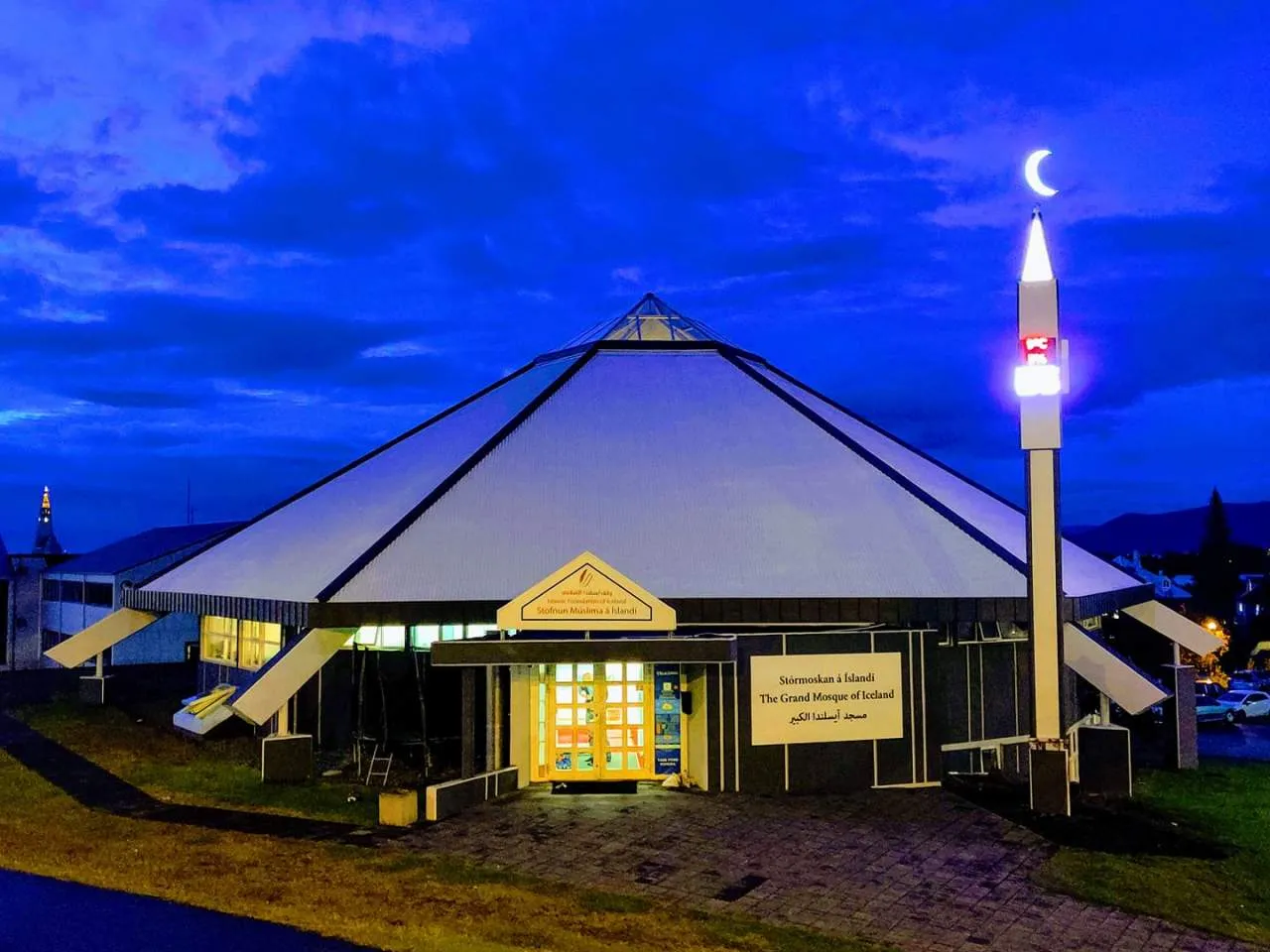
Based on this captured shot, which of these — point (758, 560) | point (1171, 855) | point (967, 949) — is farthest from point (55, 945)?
point (1171, 855)

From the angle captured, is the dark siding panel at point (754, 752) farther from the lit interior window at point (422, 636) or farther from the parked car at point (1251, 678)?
the parked car at point (1251, 678)

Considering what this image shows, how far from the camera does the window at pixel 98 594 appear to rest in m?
42.0

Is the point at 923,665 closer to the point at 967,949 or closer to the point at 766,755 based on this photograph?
the point at 766,755

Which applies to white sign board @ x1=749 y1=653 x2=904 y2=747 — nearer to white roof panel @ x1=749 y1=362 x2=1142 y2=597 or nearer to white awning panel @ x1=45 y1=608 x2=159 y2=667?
white roof panel @ x1=749 y1=362 x2=1142 y2=597

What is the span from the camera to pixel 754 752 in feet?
54.1

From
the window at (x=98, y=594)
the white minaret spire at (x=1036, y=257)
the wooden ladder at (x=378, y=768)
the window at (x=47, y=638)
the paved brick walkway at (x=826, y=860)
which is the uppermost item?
the white minaret spire at (x=1036, y=257)

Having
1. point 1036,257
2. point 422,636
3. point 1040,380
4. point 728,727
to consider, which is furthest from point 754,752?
point 1036,257

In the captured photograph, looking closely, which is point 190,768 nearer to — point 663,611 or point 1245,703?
point 663,611

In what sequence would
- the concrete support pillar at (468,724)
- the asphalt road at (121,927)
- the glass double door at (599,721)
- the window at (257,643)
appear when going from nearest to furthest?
the asphalt road at (121,927) → the concrete support pillar at (468,724) → the glass double door at (599,721) → the window at (257,643)

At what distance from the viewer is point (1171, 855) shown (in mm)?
13055

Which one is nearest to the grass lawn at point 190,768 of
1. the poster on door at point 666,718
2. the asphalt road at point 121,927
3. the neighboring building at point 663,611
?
the neighboring building at point 663,611

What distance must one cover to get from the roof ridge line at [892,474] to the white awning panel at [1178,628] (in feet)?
18.9

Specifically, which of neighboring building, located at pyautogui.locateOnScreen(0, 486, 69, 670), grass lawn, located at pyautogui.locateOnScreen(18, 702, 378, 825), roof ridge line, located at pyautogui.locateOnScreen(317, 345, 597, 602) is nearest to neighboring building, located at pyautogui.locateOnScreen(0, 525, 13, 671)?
neighboring building, located at pyautogui.locateOnScreen(0, 486, 69, 670)

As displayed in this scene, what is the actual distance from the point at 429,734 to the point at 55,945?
942cm
